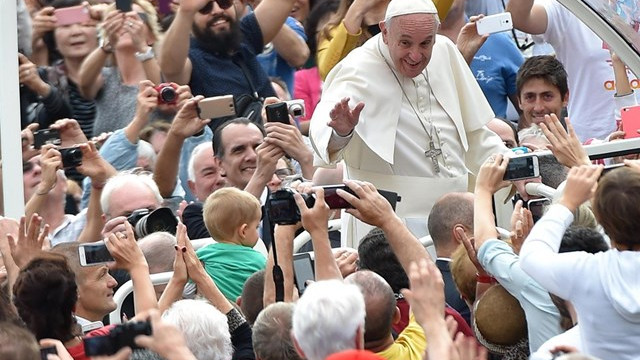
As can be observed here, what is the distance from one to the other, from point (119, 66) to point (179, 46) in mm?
499

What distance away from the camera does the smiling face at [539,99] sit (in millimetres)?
9266

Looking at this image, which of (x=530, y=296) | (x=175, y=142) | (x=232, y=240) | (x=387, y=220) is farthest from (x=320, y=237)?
(x=175, y=142)

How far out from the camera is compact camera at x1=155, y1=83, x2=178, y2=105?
29.2 ft

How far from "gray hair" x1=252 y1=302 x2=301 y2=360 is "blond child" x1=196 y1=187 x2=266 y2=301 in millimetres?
1676

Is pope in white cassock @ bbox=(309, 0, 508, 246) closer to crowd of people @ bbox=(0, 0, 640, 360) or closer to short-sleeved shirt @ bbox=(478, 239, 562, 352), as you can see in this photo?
crowd of people @ bbox=(0, 0, 640, 360)

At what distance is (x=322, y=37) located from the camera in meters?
10.5

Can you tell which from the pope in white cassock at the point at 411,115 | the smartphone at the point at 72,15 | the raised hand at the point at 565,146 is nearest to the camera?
the raised hand at the point at 565,146

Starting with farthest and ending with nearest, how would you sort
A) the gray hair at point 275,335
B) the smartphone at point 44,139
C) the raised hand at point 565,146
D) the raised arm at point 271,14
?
1. the raised arm at point 271,14
2. the smartphone at point 44,139
3. the raised hand at point 565,146
4. the gray hair at point 275,335

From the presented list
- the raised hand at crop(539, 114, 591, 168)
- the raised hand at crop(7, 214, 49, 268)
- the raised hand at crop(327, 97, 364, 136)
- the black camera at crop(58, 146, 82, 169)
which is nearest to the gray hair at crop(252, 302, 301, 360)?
the raised hand at crop(539, 114, 591, 168)

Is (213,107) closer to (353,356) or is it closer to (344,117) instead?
(344,117)

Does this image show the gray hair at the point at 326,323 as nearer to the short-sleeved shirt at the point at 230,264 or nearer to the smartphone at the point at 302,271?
the smartphone at the point at 302,271

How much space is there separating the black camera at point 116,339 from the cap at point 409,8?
3364 millimetres

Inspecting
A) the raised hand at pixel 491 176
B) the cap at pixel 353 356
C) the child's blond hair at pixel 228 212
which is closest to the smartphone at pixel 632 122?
the raised hand at pixel 491 176

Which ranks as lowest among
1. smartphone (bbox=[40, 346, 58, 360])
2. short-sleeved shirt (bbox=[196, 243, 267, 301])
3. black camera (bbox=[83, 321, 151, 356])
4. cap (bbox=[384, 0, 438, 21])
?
short-sleeved shirt (bbox=[196, 243, 267, 301])
